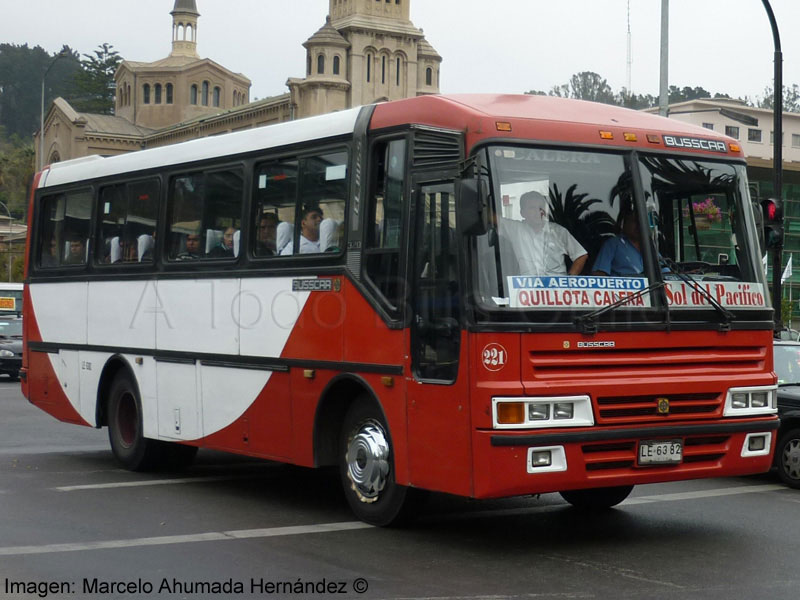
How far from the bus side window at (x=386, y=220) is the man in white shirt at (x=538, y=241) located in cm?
101

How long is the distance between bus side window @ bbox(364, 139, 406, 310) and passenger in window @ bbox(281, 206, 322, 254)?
74 cm

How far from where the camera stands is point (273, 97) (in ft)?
350

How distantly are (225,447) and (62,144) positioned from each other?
123m

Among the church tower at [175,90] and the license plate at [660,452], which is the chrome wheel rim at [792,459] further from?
the church tower at [175,90]

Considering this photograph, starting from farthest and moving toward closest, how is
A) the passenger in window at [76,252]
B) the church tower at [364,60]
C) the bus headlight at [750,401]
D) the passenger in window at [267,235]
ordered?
the church tower at [364,60] → the passenger in window at [76,252] → the passenger in window at [267,235] → the bus headlight at [750,401]

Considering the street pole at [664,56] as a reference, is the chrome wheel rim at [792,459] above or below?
below

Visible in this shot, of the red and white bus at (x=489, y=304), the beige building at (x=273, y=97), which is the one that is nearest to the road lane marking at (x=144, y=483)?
the red and white bus at (x=489, y=304)

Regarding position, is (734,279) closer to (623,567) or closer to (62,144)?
(623,567)

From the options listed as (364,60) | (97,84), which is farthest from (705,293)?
(97,84)

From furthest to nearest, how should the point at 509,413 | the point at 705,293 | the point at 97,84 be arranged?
the point at 97,84
the point at 705,293
the point at 509,413

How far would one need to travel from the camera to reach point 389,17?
108m

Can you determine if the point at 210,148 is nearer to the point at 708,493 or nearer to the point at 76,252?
the point at 76,252

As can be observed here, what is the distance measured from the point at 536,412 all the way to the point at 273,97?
100508mm

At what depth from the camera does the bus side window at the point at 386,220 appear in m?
9.22
